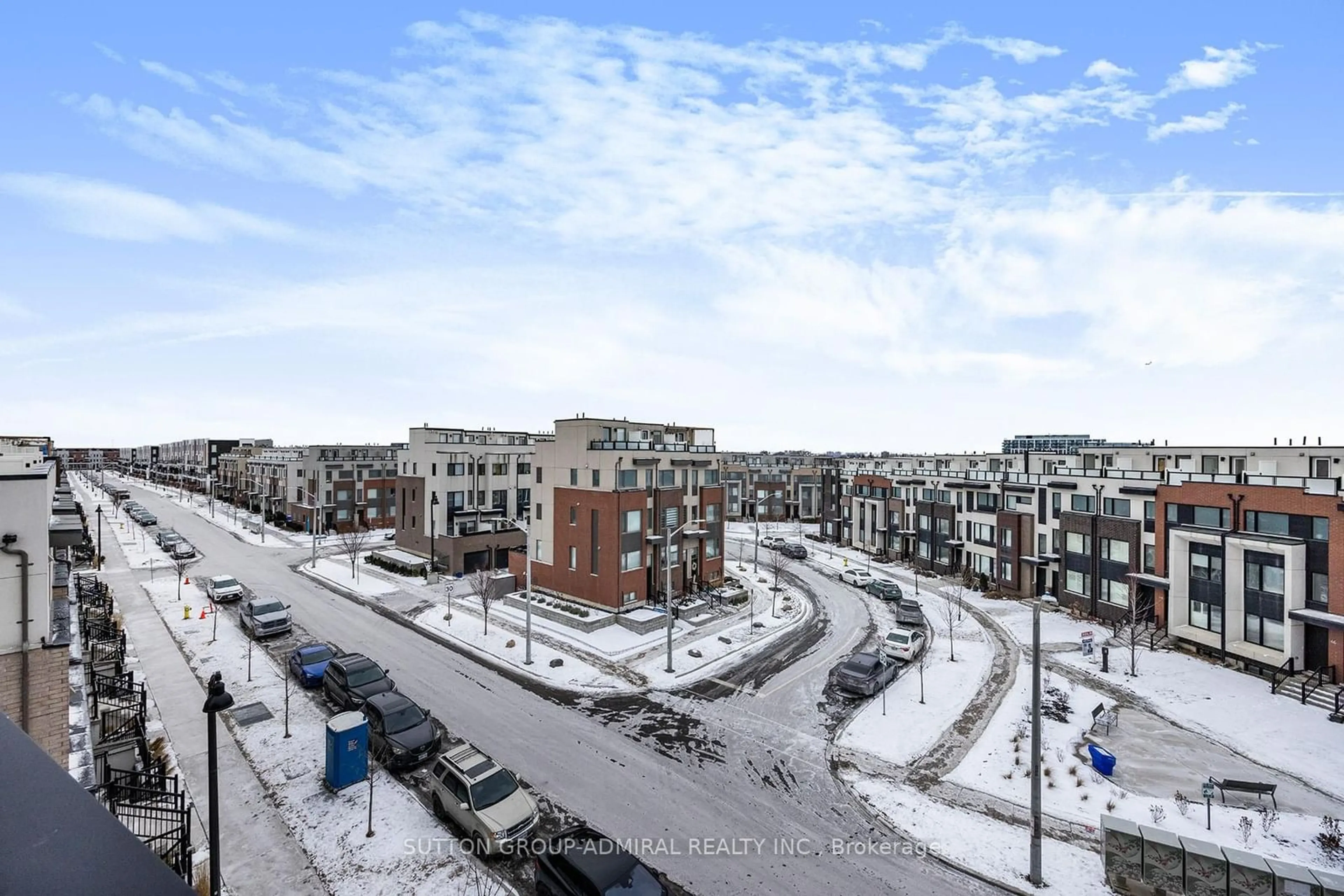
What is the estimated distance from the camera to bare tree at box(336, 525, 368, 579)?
1897 inches

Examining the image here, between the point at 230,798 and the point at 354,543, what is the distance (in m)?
36.6

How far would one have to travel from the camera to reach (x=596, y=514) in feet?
126

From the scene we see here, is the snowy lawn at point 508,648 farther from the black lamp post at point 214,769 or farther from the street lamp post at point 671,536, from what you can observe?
the black lamp post at point 214,769

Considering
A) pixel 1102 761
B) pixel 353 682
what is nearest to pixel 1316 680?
pixel 1102 761

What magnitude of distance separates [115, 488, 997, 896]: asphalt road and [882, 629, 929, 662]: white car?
2531mm

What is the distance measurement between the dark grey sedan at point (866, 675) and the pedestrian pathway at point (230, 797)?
19.9 metres

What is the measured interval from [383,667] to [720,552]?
81.7 ft

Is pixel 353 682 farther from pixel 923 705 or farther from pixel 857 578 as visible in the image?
pixel 857 578

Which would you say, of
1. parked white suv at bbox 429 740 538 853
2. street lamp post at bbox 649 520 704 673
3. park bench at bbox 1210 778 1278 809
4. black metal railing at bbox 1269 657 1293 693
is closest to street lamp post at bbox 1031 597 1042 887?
park bench at bbox 1210 778 1278 809

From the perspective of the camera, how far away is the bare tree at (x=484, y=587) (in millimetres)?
34531

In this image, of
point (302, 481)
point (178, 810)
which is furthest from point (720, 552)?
point (302, 481)

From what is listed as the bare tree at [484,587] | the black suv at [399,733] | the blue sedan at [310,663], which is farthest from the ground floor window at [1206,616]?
the blue sedan at [310,663]

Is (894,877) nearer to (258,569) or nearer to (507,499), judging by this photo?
(507,499)

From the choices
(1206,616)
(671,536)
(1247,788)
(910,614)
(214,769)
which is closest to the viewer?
(214,769)
